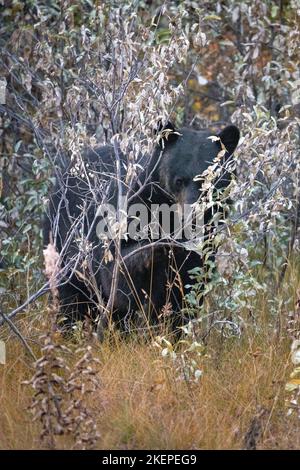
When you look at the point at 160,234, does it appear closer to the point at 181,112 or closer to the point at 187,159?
the point at 187,159

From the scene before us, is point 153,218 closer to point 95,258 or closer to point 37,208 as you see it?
point 95,258

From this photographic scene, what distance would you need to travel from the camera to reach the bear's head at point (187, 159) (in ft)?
18.4

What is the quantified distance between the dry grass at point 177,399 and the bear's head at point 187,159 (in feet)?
2.95

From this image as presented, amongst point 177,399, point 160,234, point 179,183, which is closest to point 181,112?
point 179,183

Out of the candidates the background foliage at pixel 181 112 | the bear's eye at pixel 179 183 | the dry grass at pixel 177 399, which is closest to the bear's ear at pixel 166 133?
the background foliage at pixel 181 112

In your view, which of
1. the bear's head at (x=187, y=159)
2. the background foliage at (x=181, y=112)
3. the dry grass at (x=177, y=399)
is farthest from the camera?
the bear's head at (x=187, y=159)

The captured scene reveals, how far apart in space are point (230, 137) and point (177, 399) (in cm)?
183

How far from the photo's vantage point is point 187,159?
571 centimetres

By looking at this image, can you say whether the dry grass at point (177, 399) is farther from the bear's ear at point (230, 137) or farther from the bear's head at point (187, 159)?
the bear's ear at point (230, 137)

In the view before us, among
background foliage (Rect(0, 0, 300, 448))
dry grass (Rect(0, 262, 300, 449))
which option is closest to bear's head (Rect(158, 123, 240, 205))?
background foliage (Rect(0, 0, 300, 448))

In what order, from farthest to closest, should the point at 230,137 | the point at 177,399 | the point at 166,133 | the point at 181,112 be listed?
the point at 181,112 < the point at 230,137 < the point at 166,133 < the point at 177,399

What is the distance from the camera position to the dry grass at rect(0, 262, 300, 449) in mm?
4285

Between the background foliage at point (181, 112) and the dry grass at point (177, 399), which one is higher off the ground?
the background foliage at point (181, 112)

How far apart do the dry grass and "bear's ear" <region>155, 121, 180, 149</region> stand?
3.89ft
